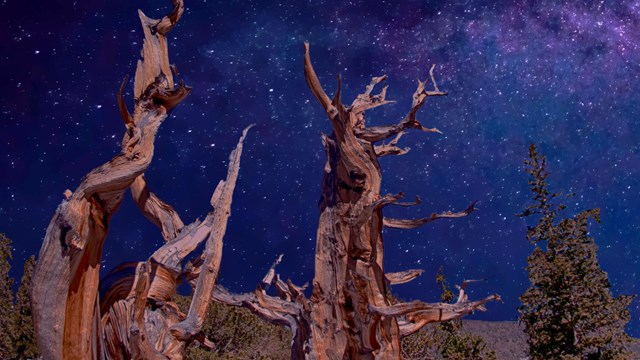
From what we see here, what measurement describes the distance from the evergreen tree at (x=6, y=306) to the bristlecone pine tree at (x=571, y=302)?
15432mm

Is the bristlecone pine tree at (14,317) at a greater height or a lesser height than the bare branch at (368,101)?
lesser

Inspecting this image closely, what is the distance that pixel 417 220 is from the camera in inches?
225

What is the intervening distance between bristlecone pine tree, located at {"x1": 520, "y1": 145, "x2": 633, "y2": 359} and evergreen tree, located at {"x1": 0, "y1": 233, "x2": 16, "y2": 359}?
15432 mm

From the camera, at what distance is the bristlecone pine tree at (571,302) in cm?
1490

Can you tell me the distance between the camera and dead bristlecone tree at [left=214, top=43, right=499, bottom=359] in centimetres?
514

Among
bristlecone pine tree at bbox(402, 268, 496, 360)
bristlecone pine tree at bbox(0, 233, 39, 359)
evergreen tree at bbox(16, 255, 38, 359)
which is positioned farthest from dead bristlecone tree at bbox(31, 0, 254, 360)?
evergreen tree at bbox(16, 255, 38, 359)

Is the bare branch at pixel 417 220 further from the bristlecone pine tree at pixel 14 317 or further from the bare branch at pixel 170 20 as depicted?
the bristlecone pine tree at pixel 14 317

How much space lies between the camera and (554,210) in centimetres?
1756

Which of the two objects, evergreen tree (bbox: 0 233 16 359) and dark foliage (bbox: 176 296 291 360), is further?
dark foliage (bbox: 176 296 291 360)

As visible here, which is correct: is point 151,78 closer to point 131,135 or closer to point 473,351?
point 131,135

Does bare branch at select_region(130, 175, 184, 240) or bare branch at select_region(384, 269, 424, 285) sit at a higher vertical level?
bare branch at select_region(130, 175, 184, 240)

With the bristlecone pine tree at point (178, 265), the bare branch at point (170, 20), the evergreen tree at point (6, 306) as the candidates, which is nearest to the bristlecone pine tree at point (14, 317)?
the evergreen tree at point (6, 306)

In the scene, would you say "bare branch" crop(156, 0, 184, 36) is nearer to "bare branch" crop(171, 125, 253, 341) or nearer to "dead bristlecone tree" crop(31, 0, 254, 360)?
"dead bristlecone tree" crop(31, 0, 254, 360)

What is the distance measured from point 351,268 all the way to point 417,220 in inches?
36.0
